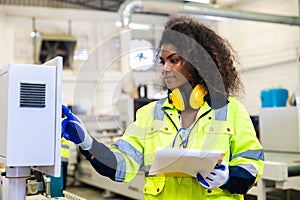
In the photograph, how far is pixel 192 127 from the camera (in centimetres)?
135

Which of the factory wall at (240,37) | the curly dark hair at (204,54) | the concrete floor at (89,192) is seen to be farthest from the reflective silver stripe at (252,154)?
the factory wall at (240,37)

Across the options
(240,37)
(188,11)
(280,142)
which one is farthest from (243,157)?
(240,37)

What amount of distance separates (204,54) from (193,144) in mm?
358

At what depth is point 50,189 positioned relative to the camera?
1745mm

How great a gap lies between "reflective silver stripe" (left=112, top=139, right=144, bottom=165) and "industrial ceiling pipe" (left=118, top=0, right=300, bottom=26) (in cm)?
454

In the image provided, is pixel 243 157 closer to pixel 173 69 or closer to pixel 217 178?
pixel 217 178

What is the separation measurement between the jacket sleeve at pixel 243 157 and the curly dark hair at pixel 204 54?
6.0 inches

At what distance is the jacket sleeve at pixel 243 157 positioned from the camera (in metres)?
1.25

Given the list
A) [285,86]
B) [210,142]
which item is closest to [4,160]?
[210,142]

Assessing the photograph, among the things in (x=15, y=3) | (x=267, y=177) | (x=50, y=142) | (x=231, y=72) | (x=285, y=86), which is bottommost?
(x=267, y=177)

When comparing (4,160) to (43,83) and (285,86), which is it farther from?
(285,86)

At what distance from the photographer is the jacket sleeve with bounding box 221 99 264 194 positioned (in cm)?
125

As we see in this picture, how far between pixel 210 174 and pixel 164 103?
0.34 m

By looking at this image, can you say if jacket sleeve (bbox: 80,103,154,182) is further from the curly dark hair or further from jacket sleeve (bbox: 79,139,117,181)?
the curly dark hair
